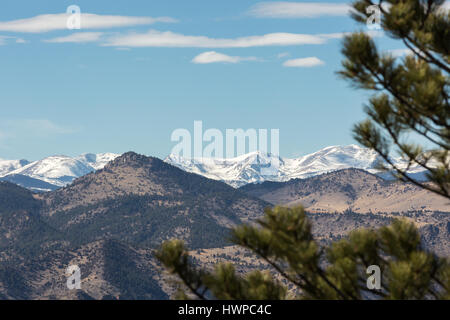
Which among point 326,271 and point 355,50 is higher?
point 355,50
